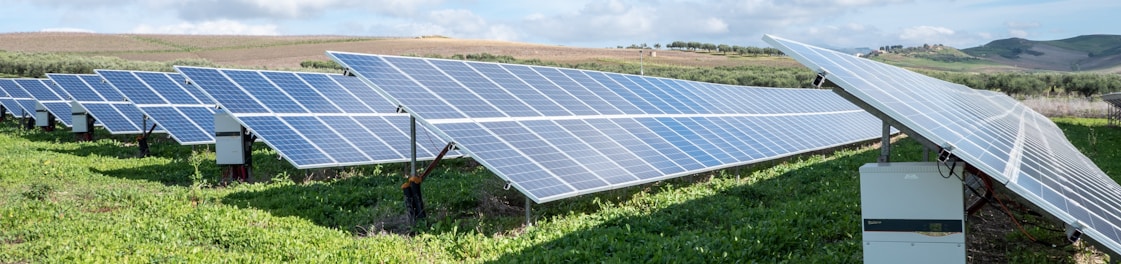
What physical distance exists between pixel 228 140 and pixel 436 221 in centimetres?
661

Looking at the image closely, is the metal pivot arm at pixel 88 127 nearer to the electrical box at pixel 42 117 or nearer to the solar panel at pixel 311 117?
the electrical box at pixel 42 117

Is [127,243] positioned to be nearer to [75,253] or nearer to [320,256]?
[75,253]

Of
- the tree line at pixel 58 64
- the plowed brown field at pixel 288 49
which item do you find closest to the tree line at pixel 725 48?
the plowed brown field at pixel 288 49

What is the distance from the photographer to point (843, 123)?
86.1 feet

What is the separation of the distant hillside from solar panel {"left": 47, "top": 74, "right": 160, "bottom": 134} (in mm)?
89811

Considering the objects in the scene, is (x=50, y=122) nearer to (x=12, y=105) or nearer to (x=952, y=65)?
(x=12, y=105)

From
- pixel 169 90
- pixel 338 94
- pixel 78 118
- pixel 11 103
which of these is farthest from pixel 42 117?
pixel 338 94

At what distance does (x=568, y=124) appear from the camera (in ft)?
43.0

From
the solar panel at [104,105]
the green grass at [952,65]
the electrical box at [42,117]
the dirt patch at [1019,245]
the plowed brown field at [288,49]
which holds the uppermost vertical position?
the plowed brown field at [288,49]

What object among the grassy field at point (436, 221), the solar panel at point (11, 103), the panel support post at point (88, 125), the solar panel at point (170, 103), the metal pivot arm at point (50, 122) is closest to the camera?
the grassy field at point (436, 221)

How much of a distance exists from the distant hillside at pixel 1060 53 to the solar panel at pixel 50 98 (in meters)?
89.9

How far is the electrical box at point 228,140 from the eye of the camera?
614 inches

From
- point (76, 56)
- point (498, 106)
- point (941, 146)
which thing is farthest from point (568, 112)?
point (76, 56)

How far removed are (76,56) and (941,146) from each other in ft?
258
